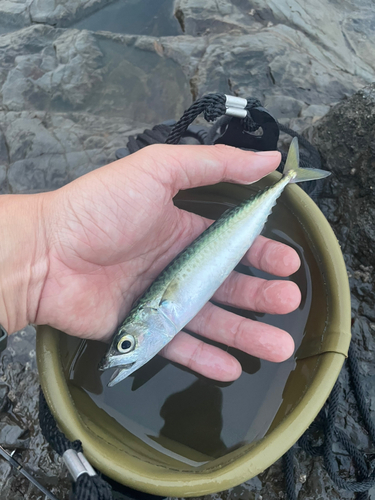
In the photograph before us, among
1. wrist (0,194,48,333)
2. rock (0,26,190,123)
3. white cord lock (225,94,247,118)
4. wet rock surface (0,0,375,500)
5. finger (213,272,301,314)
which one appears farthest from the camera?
rock (0,26,190,123)

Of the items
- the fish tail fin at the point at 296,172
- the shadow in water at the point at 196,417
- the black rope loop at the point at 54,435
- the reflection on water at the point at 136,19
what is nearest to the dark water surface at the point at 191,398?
the shadow in water at the point at 196,417

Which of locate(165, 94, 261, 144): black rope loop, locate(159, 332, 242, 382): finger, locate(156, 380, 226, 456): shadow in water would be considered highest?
locate(165, 94, 261, 144): black rope loop

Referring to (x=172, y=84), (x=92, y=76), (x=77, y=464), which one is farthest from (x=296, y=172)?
(x=92, y=76)

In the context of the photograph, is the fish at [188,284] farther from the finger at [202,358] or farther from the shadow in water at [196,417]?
the shadow in water at [196,417]

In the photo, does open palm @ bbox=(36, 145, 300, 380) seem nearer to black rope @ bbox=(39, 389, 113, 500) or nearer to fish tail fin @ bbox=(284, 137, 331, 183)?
fish tail fin @ bbox=(284, 137, 331, 183)

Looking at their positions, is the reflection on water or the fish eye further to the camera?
the reflection on water

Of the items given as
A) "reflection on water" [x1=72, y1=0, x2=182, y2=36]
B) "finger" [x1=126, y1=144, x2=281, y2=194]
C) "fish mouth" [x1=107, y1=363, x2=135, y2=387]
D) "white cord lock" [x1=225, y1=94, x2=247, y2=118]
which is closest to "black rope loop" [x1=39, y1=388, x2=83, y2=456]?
"fish mouth" [x1=107, y1=363, x2=135, y2=387]
